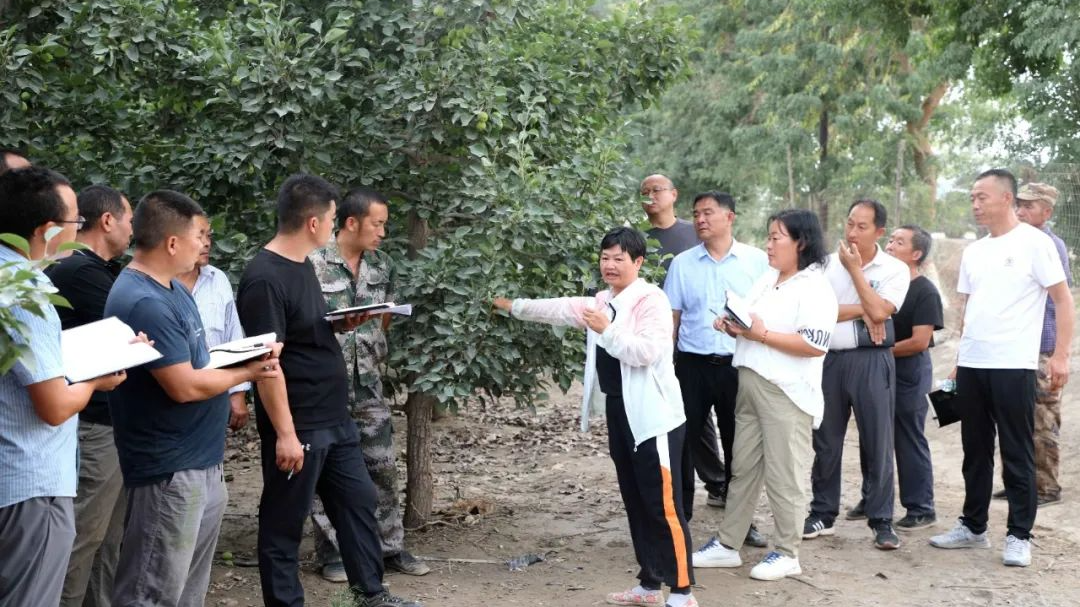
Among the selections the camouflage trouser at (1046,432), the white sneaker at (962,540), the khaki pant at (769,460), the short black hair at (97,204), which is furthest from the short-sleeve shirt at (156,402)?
the camouflage trouser at (1046,432)

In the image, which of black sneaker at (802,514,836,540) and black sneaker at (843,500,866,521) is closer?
black sneaker at (802,514,836,540)

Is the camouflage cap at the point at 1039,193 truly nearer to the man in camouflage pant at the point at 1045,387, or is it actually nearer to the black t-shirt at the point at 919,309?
the man in camouflage pant at the point at 1045,387

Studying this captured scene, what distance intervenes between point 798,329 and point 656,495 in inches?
48.2

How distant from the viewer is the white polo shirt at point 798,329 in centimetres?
562

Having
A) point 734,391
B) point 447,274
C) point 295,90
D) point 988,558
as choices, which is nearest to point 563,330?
point 447,274

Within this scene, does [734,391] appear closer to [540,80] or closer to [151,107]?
[540,80]

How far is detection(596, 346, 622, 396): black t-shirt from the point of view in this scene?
208 inches

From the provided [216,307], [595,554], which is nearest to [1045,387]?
[595,554]

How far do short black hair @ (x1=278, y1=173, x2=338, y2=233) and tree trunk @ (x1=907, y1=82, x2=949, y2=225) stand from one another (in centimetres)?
1910

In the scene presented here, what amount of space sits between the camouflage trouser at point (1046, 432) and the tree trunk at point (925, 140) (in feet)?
49.2

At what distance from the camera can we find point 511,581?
590cm

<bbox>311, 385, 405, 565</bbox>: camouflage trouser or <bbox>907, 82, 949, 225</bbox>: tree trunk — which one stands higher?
<bbox>907, 82, 949, 225</bbox>: tree trunk

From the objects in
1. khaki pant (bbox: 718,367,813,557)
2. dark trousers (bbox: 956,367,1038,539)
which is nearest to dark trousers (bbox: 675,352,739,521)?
khaki pant (bbox: 718,367,813,557)

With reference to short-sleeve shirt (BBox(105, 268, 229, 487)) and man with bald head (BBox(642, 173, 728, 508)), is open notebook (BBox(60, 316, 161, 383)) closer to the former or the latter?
short-sleeve shirt (BBox(105, 268, 229, 487))
